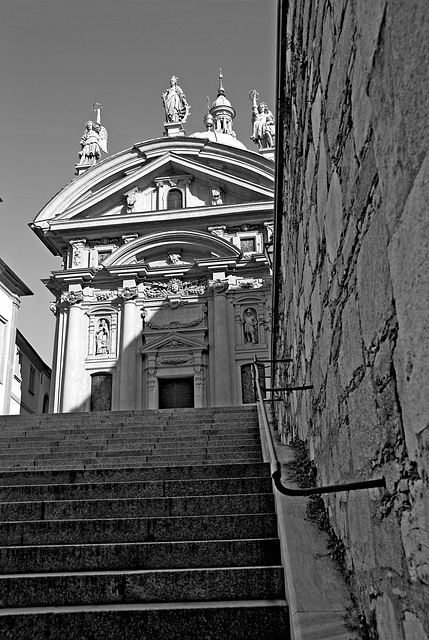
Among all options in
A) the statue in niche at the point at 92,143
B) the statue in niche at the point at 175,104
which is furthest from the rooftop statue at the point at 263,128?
the statue in niche at the point at 92,143

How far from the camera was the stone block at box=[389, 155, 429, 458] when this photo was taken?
1709mm

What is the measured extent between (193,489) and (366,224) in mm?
3561

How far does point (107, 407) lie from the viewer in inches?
826

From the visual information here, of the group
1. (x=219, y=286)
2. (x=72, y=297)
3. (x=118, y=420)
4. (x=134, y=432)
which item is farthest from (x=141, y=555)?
(x=72, y=297)

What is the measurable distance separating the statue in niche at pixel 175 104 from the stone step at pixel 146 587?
81.2 feet

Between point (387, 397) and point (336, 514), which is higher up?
point (387, 397)

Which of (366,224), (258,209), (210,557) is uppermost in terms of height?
(258,209)

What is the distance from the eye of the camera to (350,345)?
294 cm

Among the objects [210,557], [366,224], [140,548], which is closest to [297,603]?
[210,557]

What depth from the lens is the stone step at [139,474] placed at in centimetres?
582

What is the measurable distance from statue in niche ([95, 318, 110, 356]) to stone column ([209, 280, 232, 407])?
12.6ft

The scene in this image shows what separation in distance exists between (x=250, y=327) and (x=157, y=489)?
52.8ft

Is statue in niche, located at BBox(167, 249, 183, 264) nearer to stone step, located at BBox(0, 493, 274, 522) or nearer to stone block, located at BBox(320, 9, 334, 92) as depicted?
stone step, located at BBox(0, 493, 274, 522)

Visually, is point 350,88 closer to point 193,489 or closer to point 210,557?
point 210,557
